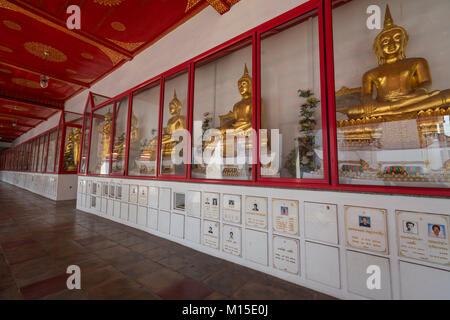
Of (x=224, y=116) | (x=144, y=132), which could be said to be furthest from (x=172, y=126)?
(x=224, y=116)

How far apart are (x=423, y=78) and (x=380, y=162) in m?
0.73

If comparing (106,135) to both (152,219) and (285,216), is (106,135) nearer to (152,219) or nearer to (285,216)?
(152,219)

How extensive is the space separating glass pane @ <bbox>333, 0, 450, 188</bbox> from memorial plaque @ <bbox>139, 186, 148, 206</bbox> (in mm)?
3062

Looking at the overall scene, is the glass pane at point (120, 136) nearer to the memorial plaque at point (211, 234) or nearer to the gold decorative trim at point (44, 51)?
the gold decorative trim at point (44, 51)

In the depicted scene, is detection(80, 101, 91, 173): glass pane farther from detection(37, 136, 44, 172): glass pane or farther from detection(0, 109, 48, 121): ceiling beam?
detection(0, 109, 48, 121): ceiling beam

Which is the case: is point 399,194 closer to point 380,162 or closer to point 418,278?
point 380,162

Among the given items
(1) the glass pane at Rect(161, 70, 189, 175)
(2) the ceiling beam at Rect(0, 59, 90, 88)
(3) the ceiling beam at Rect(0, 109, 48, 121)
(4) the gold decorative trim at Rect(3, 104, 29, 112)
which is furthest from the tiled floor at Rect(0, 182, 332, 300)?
(3) the ceiling beam at Rect(0, 109, 48, 121)

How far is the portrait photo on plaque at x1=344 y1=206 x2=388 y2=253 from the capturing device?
4.91 feet

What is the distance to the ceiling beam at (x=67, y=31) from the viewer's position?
3.40 meters

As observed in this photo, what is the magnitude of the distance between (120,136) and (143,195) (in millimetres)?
1799

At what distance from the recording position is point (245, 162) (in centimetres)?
240

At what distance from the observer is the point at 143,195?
353cm
